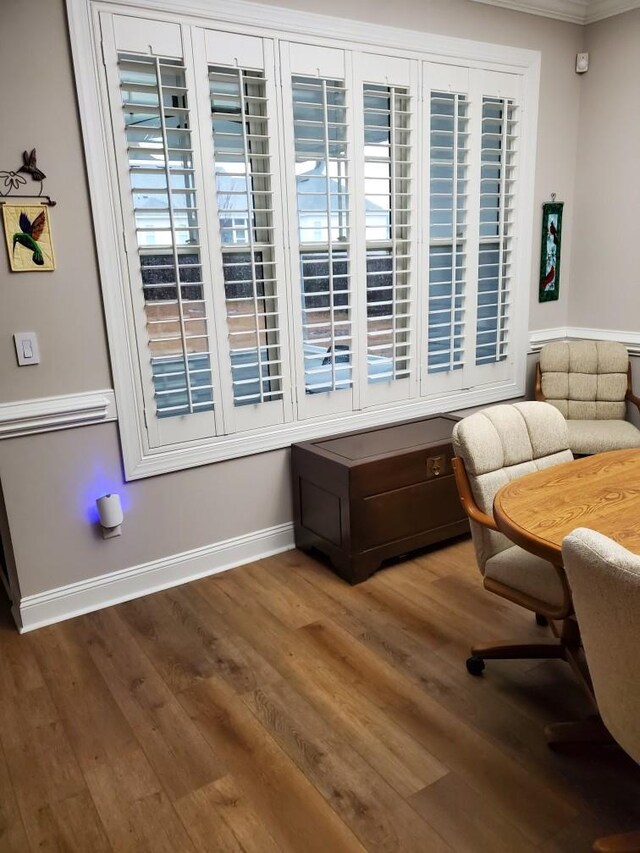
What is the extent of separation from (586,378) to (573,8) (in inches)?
85.3

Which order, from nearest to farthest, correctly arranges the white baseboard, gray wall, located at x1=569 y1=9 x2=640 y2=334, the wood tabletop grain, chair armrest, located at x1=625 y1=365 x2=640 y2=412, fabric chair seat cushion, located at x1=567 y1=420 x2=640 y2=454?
the wood tabletop grain, the white baseboard, fabric chair seat cushion, located at x1=567 y1=420 x2=640 y2=454, gray wall, located at x1=569 y1=9 x2=640 y2=334, chair armrest, located at x1=625 y1=365 x2=640 y2=412

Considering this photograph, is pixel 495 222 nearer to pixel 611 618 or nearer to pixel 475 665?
pixel 475 665

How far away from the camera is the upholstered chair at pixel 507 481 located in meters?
2.00

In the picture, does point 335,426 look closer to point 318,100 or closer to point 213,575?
point 213,575

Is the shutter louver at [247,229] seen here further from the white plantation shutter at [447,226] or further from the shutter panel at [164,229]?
the white plantation shutter at [447,226]

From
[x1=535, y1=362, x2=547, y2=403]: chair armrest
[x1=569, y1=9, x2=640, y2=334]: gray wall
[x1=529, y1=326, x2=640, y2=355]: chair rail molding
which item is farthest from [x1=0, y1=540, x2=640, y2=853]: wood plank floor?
[x1=569, y1=9, x2=640, y2=334]: gray wall

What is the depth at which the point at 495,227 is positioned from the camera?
3.82 m

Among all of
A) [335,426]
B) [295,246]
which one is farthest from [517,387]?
[295,246]

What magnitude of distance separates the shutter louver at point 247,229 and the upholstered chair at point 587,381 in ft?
6.11

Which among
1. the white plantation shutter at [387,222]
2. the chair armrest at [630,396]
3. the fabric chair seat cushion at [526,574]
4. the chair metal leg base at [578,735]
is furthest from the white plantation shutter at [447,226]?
the chair metal leg base at [578,735]

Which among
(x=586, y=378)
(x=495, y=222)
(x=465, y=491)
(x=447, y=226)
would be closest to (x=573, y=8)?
(x=495, y=222)

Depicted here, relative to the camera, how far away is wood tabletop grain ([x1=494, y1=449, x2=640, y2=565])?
5.50 feet

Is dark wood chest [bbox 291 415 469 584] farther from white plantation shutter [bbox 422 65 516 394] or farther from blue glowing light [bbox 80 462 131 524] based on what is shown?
blue glowing light [bbox 80 462 131 524]

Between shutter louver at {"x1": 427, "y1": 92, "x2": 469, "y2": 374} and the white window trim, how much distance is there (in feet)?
0.74
